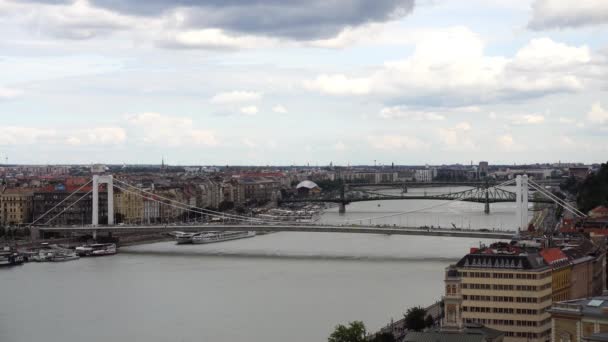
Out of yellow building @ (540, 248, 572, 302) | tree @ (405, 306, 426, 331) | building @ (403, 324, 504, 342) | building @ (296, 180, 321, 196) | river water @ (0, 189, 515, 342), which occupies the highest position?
building @ (296, 180, 321, 196)

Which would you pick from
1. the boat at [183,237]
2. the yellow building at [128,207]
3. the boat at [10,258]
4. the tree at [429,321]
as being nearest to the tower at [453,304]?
the tree at [429,321]

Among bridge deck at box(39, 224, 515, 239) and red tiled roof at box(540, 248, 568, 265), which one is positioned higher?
red tiled roof at box(540, 248, 568, 265)

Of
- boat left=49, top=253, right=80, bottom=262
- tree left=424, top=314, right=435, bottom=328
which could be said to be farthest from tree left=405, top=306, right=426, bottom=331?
boat left=49, top=253, right=80, bottom=262

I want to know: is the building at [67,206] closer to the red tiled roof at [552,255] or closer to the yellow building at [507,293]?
the red tiled roof at [552,255]

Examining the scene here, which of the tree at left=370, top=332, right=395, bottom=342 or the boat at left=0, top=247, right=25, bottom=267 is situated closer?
the tree at left=370, top=332, right=395, bottom=342

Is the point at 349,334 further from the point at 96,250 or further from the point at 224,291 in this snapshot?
the point at 96,250

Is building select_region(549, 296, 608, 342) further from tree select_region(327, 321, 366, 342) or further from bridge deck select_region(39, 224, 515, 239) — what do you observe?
bridge deck select_region(39, 224, 515, 239)

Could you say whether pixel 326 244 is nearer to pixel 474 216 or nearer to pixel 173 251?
pixel 173 251

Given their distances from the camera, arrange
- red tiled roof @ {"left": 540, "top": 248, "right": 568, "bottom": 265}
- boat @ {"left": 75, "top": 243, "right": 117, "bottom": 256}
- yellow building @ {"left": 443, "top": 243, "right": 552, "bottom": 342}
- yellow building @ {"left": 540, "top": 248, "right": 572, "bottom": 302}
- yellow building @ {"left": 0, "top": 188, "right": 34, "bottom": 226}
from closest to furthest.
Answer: yellow building @ {"left": 443, "top": 243, "right": 552, "bottom": 342} → yellow building @ {"left": 540, "top": 248, "right": 572, "bottom": 302} → red tiled roof @ {"left": 540, "top": 248, "right": 568, "bottom": 265} → boat @ {"left": 75, "top": 243, "right": 117, "bottom": 256} → yellow building @ {"left": 0, "top": 188, "right": 34, "bottom": 226}
